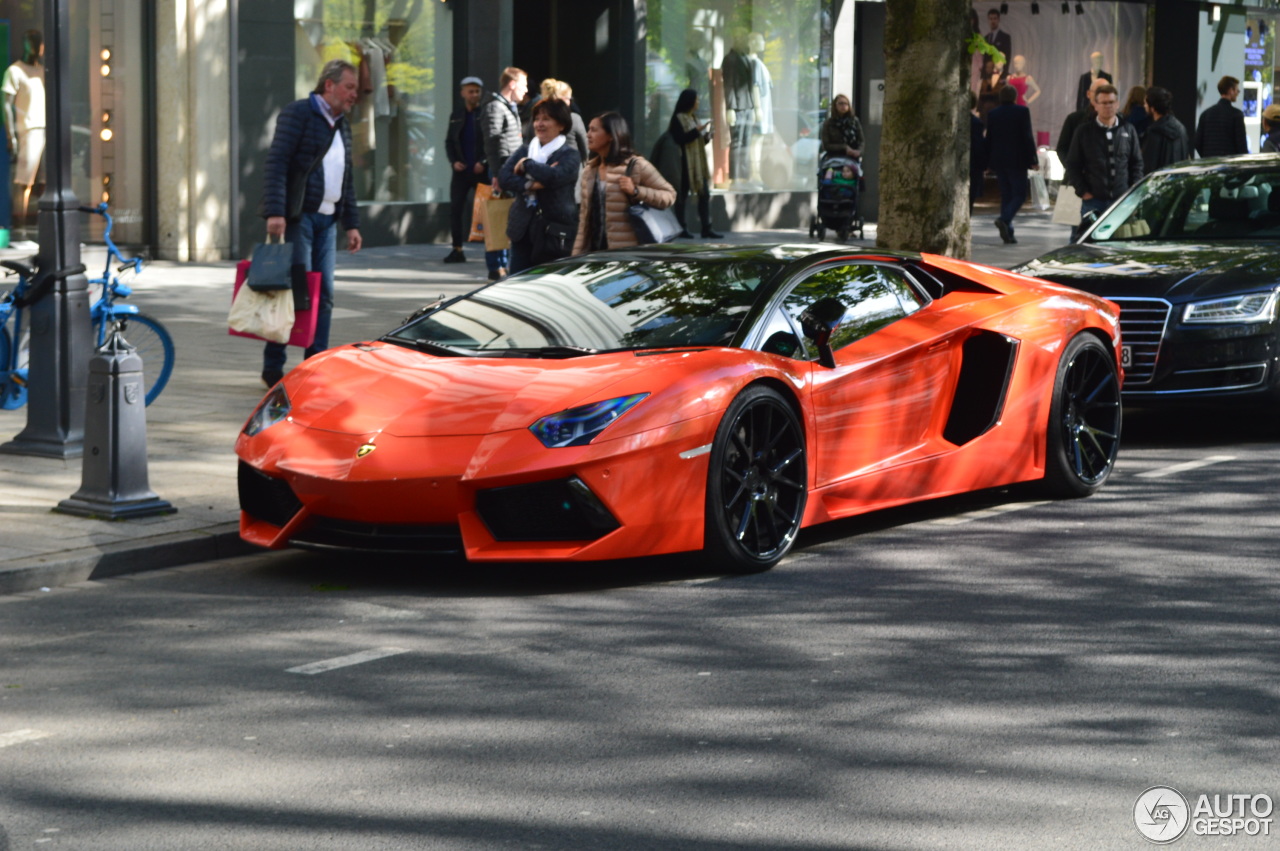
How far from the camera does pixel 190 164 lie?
18.9 m

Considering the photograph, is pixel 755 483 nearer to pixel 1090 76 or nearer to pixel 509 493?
pixel 509 493

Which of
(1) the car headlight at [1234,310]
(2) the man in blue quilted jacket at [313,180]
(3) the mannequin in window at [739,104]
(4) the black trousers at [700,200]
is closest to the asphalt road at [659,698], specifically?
(1) the car headlight at [1234,310]

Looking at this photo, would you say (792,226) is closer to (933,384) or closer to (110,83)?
(110,83)

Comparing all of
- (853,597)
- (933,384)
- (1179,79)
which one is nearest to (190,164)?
(933,384)

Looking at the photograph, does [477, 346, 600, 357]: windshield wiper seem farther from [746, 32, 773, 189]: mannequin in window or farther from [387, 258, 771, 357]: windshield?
[746, 32, 773, 189]: mannequin in window

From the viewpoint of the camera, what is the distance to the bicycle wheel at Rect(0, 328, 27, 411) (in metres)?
10.2

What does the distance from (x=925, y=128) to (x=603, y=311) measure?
6.33 meters

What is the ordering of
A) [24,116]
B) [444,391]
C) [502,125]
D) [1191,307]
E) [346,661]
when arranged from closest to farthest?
[346,661] → [444,391] → [1191,307] → [502,125] → [24,116]

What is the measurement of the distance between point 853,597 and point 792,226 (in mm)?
19968

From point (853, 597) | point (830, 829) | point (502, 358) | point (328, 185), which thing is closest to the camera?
point (830, 829)

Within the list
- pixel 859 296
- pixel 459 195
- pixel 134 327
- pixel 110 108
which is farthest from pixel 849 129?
pixel 859 296

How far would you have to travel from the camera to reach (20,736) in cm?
506

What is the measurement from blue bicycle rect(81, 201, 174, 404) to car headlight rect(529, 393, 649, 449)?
4433 millimetres

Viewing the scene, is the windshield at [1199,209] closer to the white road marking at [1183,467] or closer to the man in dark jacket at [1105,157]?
the white road marking at [1183,467]
